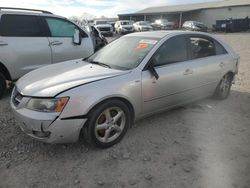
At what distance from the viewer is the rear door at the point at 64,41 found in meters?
6.13

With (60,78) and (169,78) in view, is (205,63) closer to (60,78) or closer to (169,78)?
(169,78)

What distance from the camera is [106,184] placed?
300 cm

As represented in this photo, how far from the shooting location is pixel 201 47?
496cm

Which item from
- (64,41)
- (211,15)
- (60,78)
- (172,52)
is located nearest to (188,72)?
(172,52)

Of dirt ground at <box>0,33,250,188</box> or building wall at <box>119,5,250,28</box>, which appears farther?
building wall at <box>119,5,250,28</box>

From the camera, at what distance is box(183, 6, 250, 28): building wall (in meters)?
→ 41.2

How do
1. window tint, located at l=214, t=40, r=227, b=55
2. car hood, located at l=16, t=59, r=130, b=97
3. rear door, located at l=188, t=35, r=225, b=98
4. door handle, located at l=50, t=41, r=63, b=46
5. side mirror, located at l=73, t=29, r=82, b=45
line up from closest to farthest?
car hood, located at l=16, t=59, r=130, b=97, rear door, located at l=188, t=35, r=225, b=98, window tint, located at l=214, t=40, r=227, b=55, door handle, located at l=50, t=41, r=63, b=46, side mirror, located at l=73, t=29, r=82, b=45

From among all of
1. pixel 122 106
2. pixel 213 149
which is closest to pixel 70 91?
pixel 122 106

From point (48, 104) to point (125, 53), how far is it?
5.31ft

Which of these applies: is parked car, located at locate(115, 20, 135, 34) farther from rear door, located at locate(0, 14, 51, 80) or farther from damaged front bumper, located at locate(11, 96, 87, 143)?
damaged front bumper, located at locate(11, 96, 87, 143)

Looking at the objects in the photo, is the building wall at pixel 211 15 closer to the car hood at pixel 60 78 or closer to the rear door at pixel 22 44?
the rear door at pixel 22 44

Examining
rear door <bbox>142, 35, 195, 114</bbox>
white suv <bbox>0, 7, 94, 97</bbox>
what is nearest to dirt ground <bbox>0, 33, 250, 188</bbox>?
rear door <bbox>142, 35, 195, 114</bbox>

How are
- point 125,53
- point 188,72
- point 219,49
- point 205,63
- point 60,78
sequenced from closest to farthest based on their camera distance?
point 60,78 < point 125,53 < point 188,72 < point 205,63 < point 219,49

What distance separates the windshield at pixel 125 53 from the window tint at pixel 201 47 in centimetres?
85
